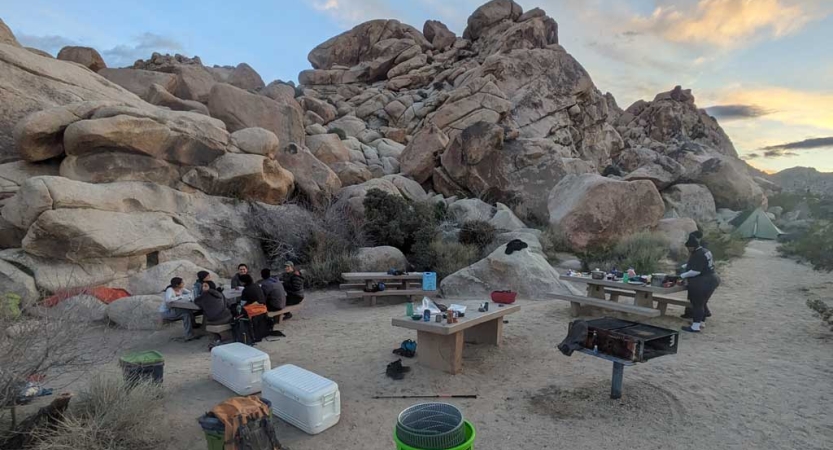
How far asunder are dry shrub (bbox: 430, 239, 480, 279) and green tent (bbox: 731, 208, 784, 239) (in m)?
14.6

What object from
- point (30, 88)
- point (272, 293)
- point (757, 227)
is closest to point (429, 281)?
point (272, 293)

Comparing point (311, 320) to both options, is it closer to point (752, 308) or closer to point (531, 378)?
point (531, 378)

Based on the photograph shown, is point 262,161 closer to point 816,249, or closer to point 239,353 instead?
point 239,353

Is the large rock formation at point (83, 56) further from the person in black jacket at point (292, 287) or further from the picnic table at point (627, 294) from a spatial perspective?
the picnic table at point (627, 294)

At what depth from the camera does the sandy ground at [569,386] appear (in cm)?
450

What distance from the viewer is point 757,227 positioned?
2152 centimetres

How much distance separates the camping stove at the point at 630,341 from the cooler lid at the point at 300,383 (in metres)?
2.82

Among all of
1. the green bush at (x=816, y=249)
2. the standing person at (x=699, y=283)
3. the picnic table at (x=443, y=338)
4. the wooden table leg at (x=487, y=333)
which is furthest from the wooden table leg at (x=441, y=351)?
the green bush at (x=816, y=249)

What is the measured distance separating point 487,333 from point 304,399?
352cm

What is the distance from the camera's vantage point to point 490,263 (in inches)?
430

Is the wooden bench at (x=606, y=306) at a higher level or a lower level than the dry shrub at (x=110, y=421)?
higher

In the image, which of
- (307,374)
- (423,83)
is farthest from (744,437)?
(423,83)

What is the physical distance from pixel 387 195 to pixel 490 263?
6.29 meters

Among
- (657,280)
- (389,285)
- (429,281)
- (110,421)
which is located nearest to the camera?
(110,421)
